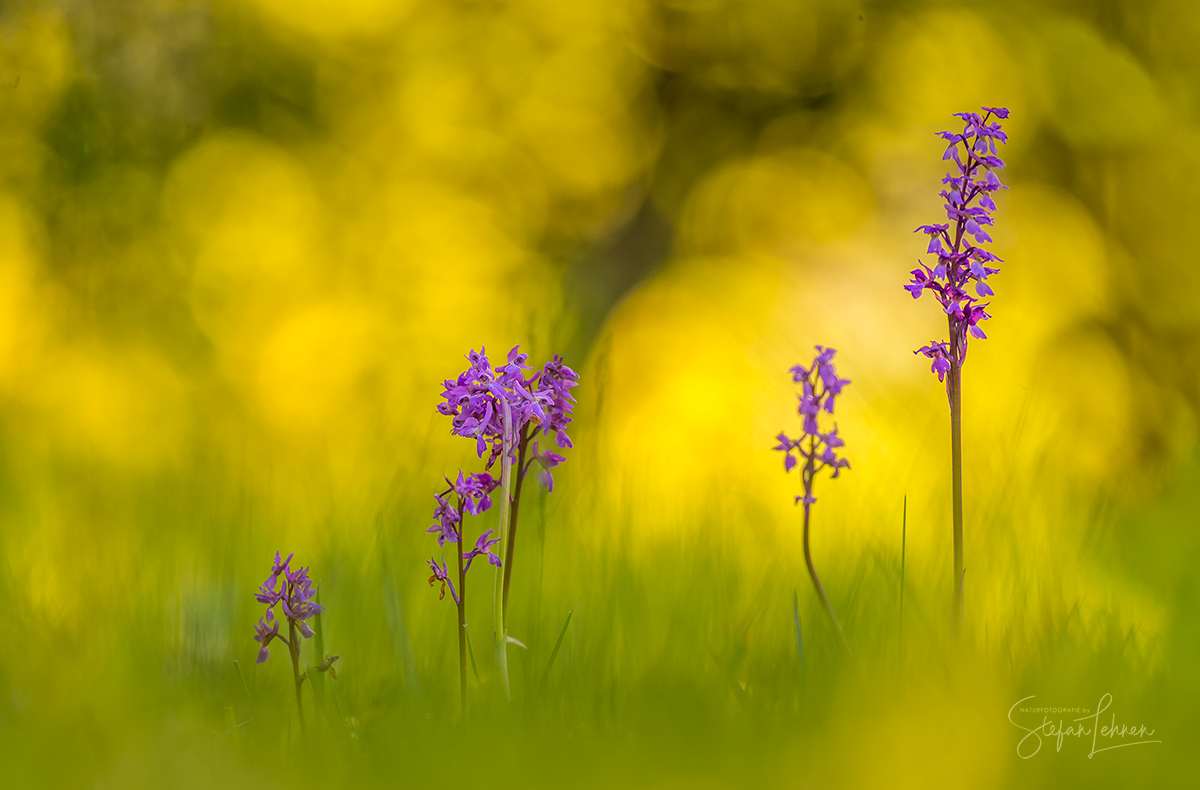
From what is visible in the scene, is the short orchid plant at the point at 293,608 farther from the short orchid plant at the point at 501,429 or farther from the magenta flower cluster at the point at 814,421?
the magenta flower cluster at the point at 814,421

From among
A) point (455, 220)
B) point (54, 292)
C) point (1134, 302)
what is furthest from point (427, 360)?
point (1134, 302)

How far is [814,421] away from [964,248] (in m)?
0.40

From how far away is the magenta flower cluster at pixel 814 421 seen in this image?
5.42ft

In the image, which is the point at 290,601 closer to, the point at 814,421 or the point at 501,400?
the point at 501,400

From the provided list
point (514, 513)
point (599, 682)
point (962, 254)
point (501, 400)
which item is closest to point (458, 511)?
point (514, 513)

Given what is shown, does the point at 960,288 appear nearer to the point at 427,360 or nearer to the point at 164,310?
the point at 427,360

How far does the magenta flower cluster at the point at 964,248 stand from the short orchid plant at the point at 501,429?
63 cm

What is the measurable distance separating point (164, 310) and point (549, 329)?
17.1 feet

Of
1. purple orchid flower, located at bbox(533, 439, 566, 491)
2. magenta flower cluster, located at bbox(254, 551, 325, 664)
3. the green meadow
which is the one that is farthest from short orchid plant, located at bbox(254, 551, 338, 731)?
purple orchid flower, located at bbox(533, 439, 566, 491)

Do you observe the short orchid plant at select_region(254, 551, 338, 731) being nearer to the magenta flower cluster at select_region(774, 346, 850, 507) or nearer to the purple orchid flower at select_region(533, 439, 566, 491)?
the purple orchid flower at select_region(533, 439, 566, 491)

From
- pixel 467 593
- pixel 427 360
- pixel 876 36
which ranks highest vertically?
pixel 876 36

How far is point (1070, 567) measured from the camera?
6.50 feet

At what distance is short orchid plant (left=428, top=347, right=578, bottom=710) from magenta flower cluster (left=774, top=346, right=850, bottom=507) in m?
0.44

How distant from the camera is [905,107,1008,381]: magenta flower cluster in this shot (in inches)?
59.0
